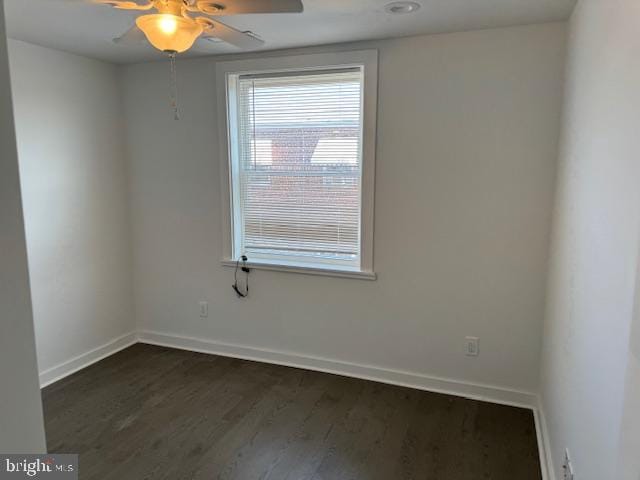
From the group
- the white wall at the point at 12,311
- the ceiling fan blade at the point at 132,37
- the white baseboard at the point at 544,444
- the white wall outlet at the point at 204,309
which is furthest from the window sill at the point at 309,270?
the white wall at the point at 12,311

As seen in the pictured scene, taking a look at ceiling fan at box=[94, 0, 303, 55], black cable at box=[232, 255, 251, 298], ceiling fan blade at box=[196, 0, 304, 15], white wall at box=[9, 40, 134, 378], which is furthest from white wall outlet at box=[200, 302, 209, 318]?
ceiling fan blade at box=[196, 0, 304, 15]

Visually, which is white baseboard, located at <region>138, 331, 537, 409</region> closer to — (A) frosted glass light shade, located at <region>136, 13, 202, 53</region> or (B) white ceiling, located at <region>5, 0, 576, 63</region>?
(B) white ceiling, located at <region>5, 0, 576, 63</region>

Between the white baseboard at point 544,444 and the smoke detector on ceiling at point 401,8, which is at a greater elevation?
the smoke detector on ceiling at point 401,8

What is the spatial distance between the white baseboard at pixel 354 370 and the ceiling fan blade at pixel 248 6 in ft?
7.91

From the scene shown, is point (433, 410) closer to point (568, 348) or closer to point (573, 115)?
point (568, 348)

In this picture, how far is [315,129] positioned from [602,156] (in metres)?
1.98

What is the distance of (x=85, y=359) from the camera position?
341 cm

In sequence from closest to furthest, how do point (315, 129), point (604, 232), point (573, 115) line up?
point (604, 232) → point (573, 115) → point (315, 129)

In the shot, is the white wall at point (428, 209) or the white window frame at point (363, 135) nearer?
the white wall at point (428, 209)

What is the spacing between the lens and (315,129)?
10.3ft

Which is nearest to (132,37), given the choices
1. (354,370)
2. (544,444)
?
(354,370)

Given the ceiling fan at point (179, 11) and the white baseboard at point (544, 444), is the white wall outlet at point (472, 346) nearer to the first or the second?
the white baseboard at point (544, 444)

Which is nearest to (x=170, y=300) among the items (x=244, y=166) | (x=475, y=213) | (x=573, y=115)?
(x=244, y=166)

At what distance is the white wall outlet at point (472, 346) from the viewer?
9.43ft
